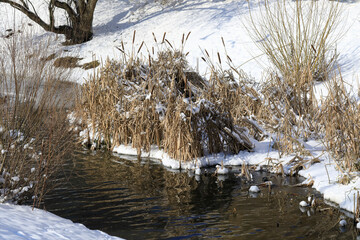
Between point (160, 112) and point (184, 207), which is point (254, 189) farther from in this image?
point (160, 112)

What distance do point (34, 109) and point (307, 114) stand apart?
4.88 metres

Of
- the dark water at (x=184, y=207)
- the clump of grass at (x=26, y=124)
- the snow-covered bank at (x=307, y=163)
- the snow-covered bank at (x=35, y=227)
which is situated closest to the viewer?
the snow-covered bank at (x=35, y=227)

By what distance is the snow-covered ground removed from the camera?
682 cm

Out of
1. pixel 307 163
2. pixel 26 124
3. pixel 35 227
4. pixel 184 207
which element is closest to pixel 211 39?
pixel 307 163

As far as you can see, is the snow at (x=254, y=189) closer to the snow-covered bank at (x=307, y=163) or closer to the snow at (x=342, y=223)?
the snow-covered bank at (x=307, y=163)

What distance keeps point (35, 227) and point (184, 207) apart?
2.02 meters

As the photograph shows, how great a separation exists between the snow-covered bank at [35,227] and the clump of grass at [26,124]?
36cm

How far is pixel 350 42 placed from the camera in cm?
1375

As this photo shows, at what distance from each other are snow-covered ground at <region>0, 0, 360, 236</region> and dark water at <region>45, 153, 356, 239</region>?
422 millimetres

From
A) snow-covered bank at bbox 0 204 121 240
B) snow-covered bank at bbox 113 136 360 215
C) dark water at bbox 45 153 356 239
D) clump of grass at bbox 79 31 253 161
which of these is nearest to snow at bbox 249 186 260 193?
dark water at bbox 45 153 356 239

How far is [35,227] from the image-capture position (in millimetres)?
4043

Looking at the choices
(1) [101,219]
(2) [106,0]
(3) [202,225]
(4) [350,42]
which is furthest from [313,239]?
(2) [106,0]

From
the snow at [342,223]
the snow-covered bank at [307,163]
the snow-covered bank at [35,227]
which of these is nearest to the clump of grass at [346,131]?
the snow-covered bank at [307,163]

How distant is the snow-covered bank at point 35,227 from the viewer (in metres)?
3.75
